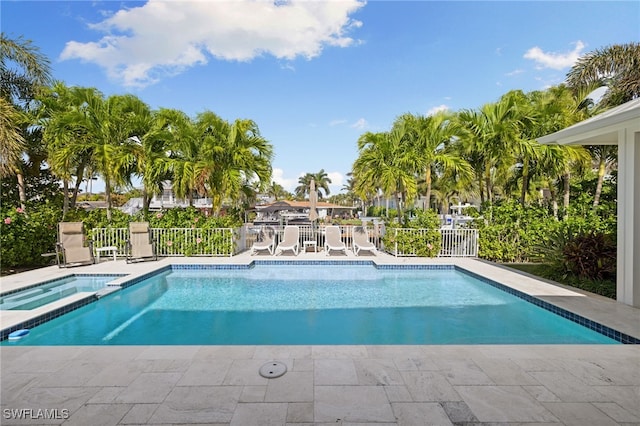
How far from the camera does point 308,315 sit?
5.86 metres

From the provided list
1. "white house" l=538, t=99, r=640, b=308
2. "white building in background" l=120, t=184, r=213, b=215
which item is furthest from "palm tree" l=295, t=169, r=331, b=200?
"white house" l=538, t=99, r=640, b=308

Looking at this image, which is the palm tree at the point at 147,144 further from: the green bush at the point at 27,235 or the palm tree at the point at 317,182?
the palm tree at the point at 317,182

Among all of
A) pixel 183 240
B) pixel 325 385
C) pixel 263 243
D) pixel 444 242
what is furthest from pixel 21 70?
pixel 444 242

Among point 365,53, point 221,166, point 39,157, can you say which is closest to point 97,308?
point 221,166

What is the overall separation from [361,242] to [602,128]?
292 inches

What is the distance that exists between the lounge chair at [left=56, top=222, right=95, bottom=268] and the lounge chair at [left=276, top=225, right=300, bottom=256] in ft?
17.8

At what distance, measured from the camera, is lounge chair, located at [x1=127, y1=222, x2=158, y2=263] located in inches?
375

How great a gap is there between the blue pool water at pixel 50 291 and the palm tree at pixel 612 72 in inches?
621

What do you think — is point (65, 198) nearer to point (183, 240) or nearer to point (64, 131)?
point (64, 131)

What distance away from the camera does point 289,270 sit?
9.62 metres

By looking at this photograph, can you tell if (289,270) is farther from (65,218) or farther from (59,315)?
(65,218)

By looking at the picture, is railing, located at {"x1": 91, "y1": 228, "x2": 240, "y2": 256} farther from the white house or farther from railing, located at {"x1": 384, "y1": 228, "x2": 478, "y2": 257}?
the white house

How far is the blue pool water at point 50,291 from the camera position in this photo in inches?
233

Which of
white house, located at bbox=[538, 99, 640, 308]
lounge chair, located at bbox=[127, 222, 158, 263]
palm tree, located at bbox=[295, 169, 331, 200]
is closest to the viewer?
white house, located at bbox=[538, 99, 640, 308]
